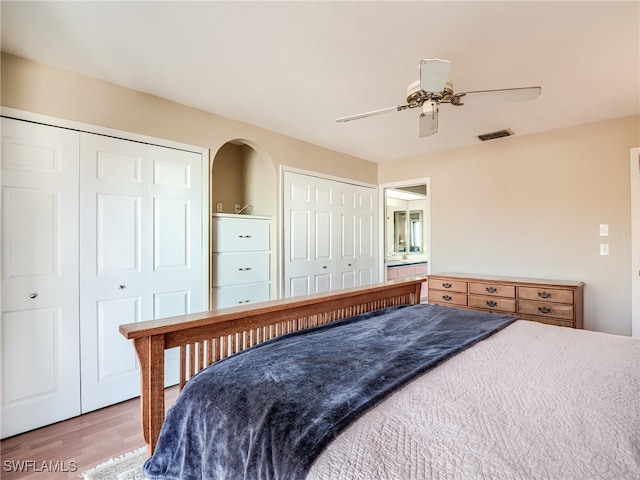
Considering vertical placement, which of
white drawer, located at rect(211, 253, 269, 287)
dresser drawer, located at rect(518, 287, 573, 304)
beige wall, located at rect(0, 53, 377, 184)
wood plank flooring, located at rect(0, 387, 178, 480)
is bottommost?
wood plank flooring, located at rect(0, 387, 178, 480)

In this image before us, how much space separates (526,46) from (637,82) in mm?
1182

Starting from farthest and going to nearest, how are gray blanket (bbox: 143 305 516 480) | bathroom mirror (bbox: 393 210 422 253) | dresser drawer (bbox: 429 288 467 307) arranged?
1. bathroom mirror (bbox: 393 210 422 253)
2. dresser drawer (bbox: 429 288 467 307)
3. gray blanket (bbox: 143 305 516 480)

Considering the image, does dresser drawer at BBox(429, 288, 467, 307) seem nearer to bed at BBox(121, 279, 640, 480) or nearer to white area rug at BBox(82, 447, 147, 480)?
bed at BBox(121, 279, 640, 480)

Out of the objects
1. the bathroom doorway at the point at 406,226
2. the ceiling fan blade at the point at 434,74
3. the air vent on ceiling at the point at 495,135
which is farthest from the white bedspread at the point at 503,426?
the bathroom doorway at the point at 406,226

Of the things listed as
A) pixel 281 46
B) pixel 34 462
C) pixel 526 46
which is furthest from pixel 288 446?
pixel 526 46

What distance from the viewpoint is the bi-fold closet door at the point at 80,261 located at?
6.84 ft

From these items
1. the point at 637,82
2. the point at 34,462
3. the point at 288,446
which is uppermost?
the point at 637,82

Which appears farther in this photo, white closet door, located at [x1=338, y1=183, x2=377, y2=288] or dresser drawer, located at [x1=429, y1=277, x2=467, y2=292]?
white closet door, located at [x1=338, y1=183, x2=377, y2=288]

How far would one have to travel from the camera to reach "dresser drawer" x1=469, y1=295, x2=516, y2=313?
11.0 feet

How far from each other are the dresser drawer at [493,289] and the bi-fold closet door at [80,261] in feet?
9.51

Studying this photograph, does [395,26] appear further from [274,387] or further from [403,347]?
[274,387]

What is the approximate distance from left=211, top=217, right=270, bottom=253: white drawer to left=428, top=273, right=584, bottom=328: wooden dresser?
199 centimetres

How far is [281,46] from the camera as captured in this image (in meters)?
1.99

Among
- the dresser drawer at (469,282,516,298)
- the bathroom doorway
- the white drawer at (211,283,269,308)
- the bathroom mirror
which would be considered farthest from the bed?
the bathroom mirror
